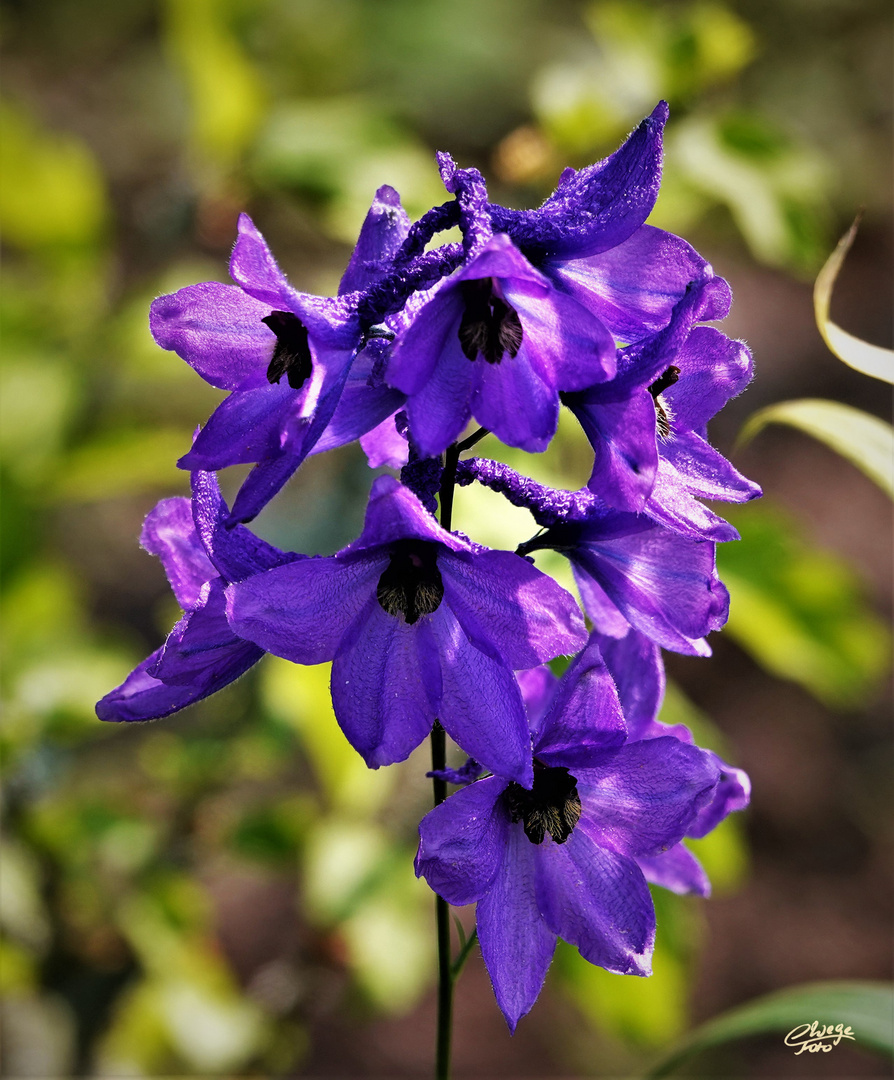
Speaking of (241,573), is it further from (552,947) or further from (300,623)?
(552,947)

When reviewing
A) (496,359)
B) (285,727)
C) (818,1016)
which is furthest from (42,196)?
(818,1016)

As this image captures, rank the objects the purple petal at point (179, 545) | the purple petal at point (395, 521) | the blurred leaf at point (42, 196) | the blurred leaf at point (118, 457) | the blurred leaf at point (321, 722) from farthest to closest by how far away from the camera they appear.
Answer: the blurred leaf at point (42, 196), the blurred leaf at point (118, 457), the blurred leaf at point (321, 722), the purple petal at point (179, 545), the purple petal at point (395, 521)

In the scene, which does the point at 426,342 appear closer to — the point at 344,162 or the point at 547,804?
the point at 547,804

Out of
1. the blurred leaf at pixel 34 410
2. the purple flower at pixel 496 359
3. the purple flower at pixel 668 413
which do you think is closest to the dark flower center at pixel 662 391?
the purple flower at pixel 668 413

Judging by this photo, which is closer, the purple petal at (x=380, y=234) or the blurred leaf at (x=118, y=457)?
the purple petal at (x=380, y=234)

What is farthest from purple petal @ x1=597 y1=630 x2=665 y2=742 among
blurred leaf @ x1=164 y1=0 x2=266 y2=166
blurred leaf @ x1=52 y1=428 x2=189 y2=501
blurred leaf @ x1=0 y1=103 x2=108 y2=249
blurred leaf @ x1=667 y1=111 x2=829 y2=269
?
blurred leaf @ x1=0 y1=103 x2=108 y2=249

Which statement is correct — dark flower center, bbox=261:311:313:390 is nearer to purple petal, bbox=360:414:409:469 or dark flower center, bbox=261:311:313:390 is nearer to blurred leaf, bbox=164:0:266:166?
purple petal, bbox=360:414:409:469

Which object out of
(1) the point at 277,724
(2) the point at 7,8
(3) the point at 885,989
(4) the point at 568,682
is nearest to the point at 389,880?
(1) the point at 277,724

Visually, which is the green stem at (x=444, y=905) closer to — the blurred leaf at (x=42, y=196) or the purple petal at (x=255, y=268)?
the purple petal at (x=255, y=268)
